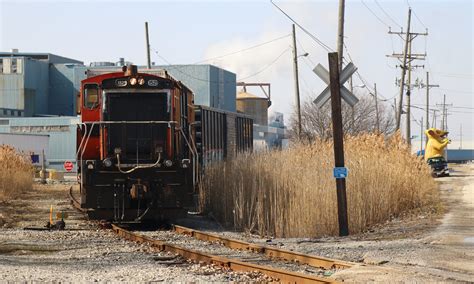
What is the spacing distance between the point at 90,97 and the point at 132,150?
5.36 feet

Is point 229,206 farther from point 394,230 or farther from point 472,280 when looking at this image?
point 472,280

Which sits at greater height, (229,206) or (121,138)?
(121,138)

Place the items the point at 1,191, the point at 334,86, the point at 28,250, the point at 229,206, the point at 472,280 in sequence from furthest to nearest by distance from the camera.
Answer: the point at 1,191
the point at 229,206
the point at 334,86
the point at 28,250
the point at 472,280

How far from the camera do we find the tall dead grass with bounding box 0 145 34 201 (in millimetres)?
34188

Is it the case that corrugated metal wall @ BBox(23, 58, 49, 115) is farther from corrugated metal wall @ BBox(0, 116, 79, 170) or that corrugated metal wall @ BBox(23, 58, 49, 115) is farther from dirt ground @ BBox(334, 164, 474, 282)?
dirt ground @ BBox(334, 164, 474, 282)

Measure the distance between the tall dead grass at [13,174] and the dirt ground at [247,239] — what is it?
40.4 ft

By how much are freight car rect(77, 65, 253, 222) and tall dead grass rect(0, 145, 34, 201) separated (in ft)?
44.9

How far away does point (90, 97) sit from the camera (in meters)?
19.3

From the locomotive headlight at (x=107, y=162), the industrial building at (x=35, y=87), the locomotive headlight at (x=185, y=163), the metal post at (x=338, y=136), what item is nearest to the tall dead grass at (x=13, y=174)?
the locomotive headlight at (x=107, y=162)

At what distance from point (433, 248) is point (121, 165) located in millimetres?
7935

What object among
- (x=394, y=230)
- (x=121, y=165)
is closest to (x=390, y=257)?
(x=394, y=230)

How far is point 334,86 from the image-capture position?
59.1 feet

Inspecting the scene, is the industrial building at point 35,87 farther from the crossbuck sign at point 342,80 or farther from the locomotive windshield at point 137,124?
the crossbuck sign at point 342,80

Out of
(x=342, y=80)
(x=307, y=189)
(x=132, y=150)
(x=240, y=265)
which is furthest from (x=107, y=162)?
(x=240, y=265)
